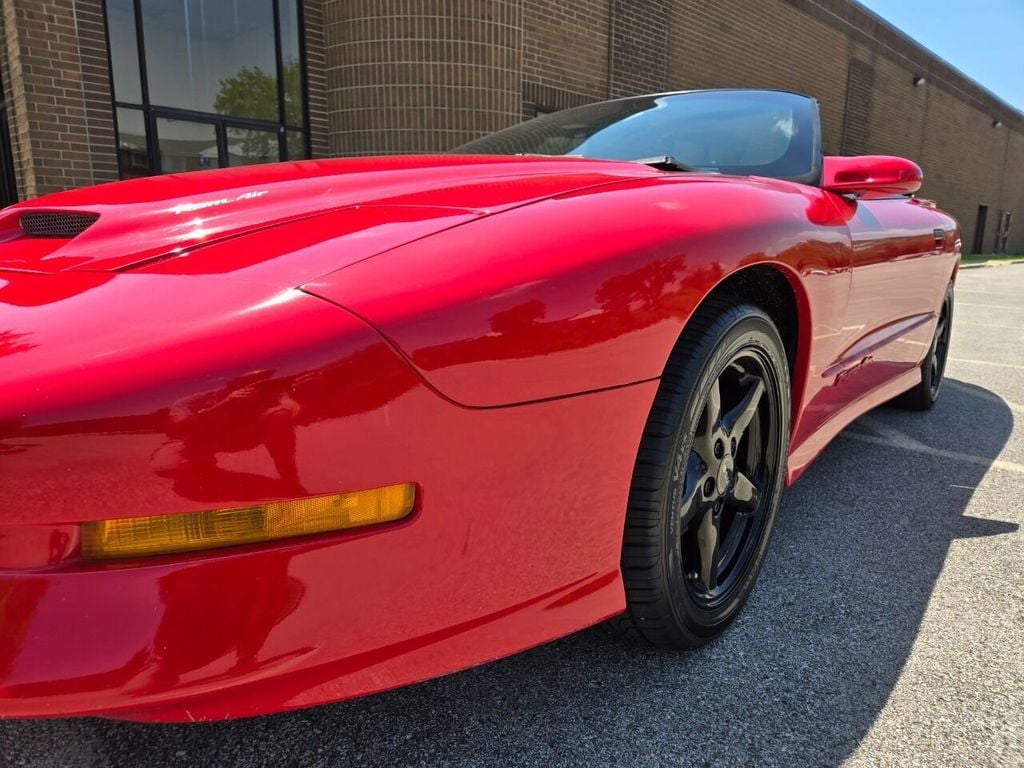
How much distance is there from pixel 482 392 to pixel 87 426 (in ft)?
1.68

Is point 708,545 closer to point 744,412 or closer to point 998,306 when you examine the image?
point 744,412

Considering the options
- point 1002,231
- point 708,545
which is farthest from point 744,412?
point 1002,231

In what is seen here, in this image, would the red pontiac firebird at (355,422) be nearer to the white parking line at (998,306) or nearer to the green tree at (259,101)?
the green tree at (259,101)

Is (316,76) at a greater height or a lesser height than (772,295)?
greater

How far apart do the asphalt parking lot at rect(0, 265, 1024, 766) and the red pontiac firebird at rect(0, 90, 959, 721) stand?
0.15 m

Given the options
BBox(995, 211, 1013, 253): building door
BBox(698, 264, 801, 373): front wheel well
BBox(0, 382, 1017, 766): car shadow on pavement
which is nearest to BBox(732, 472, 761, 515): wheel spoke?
BBox(0, 382, 1017, 766): car shadow on pavement

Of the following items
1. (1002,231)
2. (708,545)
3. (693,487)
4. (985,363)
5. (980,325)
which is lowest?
(1002,231)

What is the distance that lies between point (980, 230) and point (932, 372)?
30678 millimetres

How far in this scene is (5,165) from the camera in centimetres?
645

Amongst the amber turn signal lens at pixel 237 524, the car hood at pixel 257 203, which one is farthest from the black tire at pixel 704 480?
the amber turn signal lens at pixel 237 524

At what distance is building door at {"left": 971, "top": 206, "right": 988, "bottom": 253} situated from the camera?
2863 centimetres

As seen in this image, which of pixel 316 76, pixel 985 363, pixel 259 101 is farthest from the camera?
pixel 316 76

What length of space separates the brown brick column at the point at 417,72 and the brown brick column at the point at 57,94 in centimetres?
224

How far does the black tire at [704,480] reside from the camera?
140 centimetres
